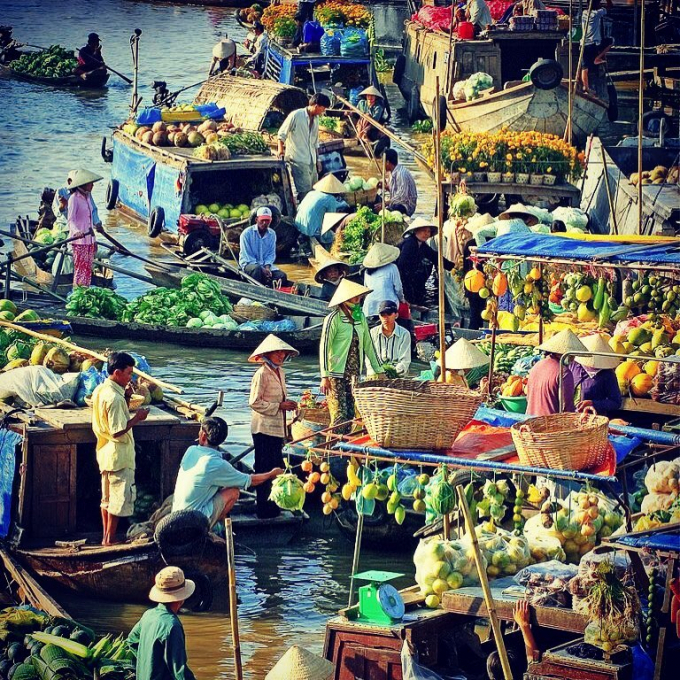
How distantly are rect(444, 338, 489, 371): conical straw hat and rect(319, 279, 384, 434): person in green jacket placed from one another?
1.43 ft

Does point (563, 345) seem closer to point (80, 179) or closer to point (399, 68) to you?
point (80, 179)

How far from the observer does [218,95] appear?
843 inches

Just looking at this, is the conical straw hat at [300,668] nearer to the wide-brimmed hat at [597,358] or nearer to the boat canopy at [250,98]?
the wide-brimmed hat at [597,358]

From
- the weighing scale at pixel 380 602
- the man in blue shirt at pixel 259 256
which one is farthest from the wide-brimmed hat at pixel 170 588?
the man in blue shirt at pixel 259 256

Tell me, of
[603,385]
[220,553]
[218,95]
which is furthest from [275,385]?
[218,95]

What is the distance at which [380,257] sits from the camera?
507 inches

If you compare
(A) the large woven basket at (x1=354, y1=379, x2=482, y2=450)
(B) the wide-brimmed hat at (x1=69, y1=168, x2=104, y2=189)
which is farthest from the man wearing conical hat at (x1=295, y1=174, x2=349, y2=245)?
(A) the large woven basket at (x1=354, y1=379, x2=482, y2=450)

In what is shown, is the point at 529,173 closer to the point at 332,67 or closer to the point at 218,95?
the point at 218,95

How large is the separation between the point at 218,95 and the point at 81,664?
45.9 ft

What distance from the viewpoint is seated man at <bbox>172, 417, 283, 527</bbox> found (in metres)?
9.51

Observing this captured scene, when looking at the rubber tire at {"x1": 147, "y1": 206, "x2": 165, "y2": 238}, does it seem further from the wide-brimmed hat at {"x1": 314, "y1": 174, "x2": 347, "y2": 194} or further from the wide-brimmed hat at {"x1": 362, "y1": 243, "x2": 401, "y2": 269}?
the wide-brimmed hat at {"x1": 362, "y1": 243, "x2": 401, "y2": 269}

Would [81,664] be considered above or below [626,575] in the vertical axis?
below

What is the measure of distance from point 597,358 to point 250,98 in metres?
11.5

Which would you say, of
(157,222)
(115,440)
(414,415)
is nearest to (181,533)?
(115,440)
